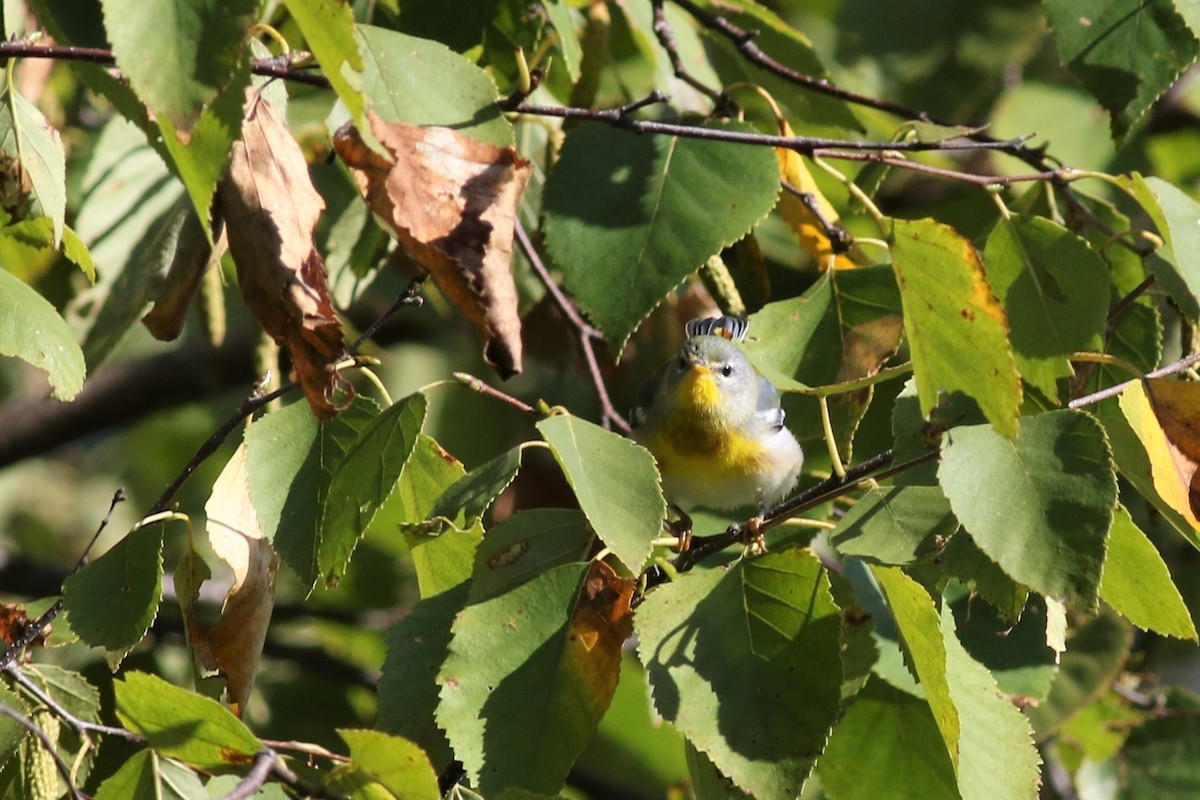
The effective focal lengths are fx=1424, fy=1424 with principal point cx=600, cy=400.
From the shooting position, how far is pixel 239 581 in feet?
6.07

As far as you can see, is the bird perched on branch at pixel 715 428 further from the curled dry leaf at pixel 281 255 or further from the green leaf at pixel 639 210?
the curled dry leaf at pixel 281 255

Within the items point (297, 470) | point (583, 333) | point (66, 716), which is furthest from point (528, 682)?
point (583, 333)

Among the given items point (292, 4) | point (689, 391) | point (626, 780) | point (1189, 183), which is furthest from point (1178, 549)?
point (292, 4)

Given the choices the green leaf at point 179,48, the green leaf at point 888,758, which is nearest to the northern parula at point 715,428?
the green leaf at point 888,758

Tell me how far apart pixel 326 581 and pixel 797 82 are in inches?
47.5

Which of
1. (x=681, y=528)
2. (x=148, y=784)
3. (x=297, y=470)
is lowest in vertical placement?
(x=681, y=528)

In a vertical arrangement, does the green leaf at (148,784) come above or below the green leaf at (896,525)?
below

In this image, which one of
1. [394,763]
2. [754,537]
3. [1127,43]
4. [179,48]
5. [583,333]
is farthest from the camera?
[583,333]

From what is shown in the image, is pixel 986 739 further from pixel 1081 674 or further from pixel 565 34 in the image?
pixel 1081 674

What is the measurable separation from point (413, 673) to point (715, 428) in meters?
1.19

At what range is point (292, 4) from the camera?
4.68 ft

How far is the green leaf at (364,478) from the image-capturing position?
167 cm

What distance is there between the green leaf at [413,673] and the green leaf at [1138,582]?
78 cm

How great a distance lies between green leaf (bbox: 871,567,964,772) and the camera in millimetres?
1559
